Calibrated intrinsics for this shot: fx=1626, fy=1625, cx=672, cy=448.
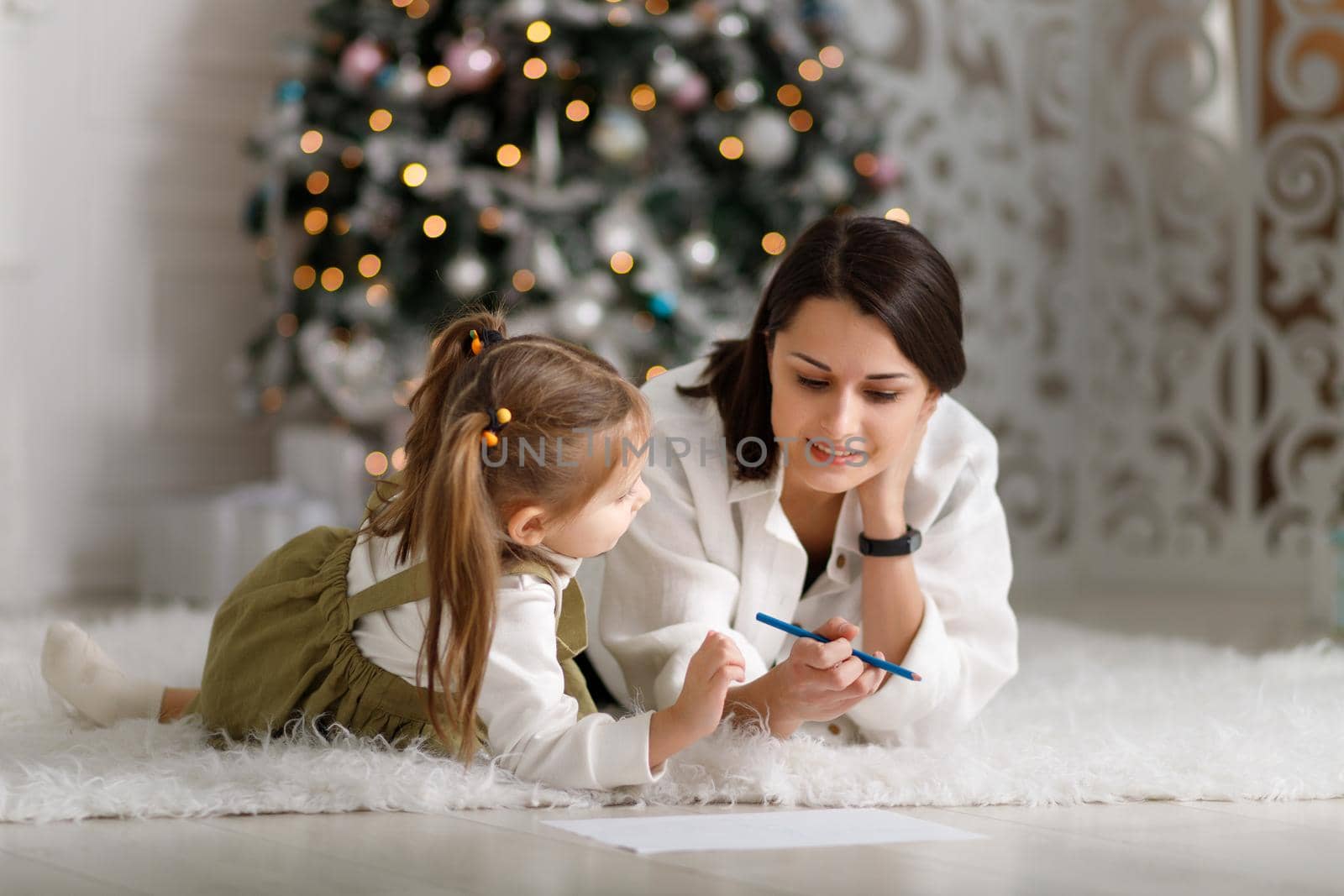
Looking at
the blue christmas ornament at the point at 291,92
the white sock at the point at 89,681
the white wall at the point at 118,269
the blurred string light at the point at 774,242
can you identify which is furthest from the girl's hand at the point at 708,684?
the white wall at the point at 118,269

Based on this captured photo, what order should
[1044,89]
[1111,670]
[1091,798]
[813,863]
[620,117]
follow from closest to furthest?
[813,863], [1091,798], [1111,670], [620,117], [1044,89]

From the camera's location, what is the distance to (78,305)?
158 inches

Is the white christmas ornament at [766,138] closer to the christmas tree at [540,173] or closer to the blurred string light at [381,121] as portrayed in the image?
the christmas tree at [540,173]

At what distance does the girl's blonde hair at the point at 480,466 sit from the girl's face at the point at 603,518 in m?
0.01

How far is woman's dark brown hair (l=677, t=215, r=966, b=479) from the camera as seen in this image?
71.9 inches

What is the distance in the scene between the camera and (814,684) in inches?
64.9

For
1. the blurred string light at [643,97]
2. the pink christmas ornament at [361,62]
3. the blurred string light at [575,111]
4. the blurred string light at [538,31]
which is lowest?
the blurred string light at [575,111]

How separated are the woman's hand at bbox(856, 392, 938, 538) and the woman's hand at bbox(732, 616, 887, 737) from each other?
248 mm

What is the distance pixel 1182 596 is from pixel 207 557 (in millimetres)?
2551

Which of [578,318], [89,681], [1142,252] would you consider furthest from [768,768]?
[1142,252]

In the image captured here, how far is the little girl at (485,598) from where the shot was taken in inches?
62.3

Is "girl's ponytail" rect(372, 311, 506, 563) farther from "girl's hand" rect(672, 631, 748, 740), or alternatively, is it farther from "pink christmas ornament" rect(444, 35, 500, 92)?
"pink christmas ornament" rect(444, 35, 500, 92)

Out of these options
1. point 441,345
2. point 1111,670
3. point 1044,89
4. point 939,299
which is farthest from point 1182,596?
point 441,345

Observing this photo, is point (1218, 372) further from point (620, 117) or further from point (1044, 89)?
point (620, 117)
